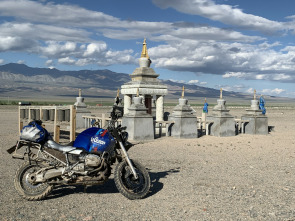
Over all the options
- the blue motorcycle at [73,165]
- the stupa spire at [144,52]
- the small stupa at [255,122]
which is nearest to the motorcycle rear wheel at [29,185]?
the blue motorcycle at [73,165]

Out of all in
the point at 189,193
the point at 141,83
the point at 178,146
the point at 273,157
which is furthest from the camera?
the point at 141,83

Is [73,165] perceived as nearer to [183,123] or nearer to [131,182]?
[131,182]

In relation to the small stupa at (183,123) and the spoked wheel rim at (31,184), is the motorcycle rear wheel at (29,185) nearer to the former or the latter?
the spoked wheel rim at (31,184)

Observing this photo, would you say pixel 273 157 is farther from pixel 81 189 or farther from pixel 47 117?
pixel 47 117

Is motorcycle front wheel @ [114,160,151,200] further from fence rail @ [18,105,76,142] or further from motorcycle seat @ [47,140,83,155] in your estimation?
fence rail @ [18,105,76,142]

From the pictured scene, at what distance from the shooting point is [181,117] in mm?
15516

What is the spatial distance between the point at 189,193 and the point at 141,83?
11190 mm

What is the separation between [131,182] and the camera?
20.7ft

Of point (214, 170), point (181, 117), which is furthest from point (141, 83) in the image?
point (214, 170)

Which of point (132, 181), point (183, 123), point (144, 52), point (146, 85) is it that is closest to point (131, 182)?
point (132, 181)

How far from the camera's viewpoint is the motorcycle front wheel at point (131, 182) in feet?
20.1

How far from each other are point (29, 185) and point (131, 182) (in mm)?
1760

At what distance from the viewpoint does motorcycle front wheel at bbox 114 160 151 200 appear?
612 cm

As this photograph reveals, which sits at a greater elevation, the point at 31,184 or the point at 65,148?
the point at 65,148
